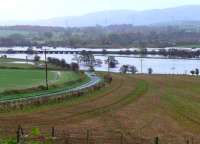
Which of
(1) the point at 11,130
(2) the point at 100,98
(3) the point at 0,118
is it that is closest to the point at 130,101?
(2) the point at 100,98

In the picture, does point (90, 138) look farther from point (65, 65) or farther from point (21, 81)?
point (65, 65)

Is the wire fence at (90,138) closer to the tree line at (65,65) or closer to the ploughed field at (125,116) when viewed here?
the ploughed field at (125,116)

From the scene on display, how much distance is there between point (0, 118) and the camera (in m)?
32.8

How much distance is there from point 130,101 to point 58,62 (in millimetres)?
51275

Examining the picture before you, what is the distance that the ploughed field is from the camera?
28688mm


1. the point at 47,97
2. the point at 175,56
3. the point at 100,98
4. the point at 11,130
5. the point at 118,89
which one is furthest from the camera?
the point at 175,56

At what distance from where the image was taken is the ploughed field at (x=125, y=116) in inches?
1129

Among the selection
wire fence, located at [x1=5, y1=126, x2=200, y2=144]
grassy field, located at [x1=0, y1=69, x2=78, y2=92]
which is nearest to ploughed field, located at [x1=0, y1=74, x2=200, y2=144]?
wire fence, located at [x1=5, y1=126, x2=200, y2=144]

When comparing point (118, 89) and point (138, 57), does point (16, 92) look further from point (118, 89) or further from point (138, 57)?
point (138, 57)

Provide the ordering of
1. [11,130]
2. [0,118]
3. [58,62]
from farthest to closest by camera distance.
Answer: [58,62]
[0,118]
[11,130]

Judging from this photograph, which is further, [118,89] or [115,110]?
[118,89]

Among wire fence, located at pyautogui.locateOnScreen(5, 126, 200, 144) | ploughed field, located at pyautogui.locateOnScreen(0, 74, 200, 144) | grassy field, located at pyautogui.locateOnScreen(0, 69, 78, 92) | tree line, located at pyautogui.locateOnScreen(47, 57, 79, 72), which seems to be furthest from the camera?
tree line, located at pyautogui.locateOnScreen(47, 57, 79, 72)

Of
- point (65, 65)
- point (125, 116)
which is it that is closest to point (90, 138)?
point (125, 116)

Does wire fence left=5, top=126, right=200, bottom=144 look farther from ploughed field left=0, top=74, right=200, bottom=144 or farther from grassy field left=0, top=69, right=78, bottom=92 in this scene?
grassy field left=0, top=69, right=78, bottom=92
